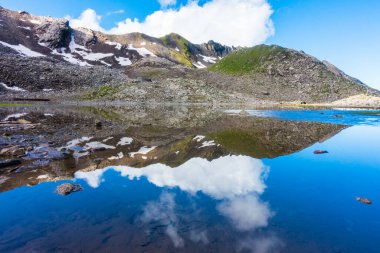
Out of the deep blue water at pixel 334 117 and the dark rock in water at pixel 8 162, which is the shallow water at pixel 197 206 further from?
the deep blue water at pixel 334 117

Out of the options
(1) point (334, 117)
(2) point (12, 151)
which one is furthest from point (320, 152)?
(1) point (334, 117)

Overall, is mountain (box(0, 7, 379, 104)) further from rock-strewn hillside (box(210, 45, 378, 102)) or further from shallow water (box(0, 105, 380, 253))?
shallow water (box(0, 105, 380, 253))

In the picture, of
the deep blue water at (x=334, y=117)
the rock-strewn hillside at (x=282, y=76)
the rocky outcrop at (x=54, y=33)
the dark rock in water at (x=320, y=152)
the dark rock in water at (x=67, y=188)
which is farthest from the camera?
the rocky outcrop at (x=54, y=33)

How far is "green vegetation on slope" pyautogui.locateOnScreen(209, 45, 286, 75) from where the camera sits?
15950 centimetres

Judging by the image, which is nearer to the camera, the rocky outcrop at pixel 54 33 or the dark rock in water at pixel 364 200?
the dark rock in water at pixel 364 200

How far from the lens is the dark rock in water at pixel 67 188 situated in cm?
1206

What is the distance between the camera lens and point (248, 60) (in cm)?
16750

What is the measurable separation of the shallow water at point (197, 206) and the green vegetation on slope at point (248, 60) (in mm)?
144978

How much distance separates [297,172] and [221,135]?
13.9 m

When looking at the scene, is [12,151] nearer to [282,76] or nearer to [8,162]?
[8,162]

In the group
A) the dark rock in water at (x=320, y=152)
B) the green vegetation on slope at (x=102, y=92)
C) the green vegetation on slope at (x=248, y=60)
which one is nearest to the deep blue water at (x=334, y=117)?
the dark rock in water at (x=320, y=152)

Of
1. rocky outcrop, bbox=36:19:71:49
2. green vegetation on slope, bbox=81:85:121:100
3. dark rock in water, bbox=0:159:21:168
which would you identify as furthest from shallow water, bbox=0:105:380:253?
rocky outcrop, bbox=36:19:71:49

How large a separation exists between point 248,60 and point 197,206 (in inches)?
6540

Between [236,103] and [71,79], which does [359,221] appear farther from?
[71,79]
